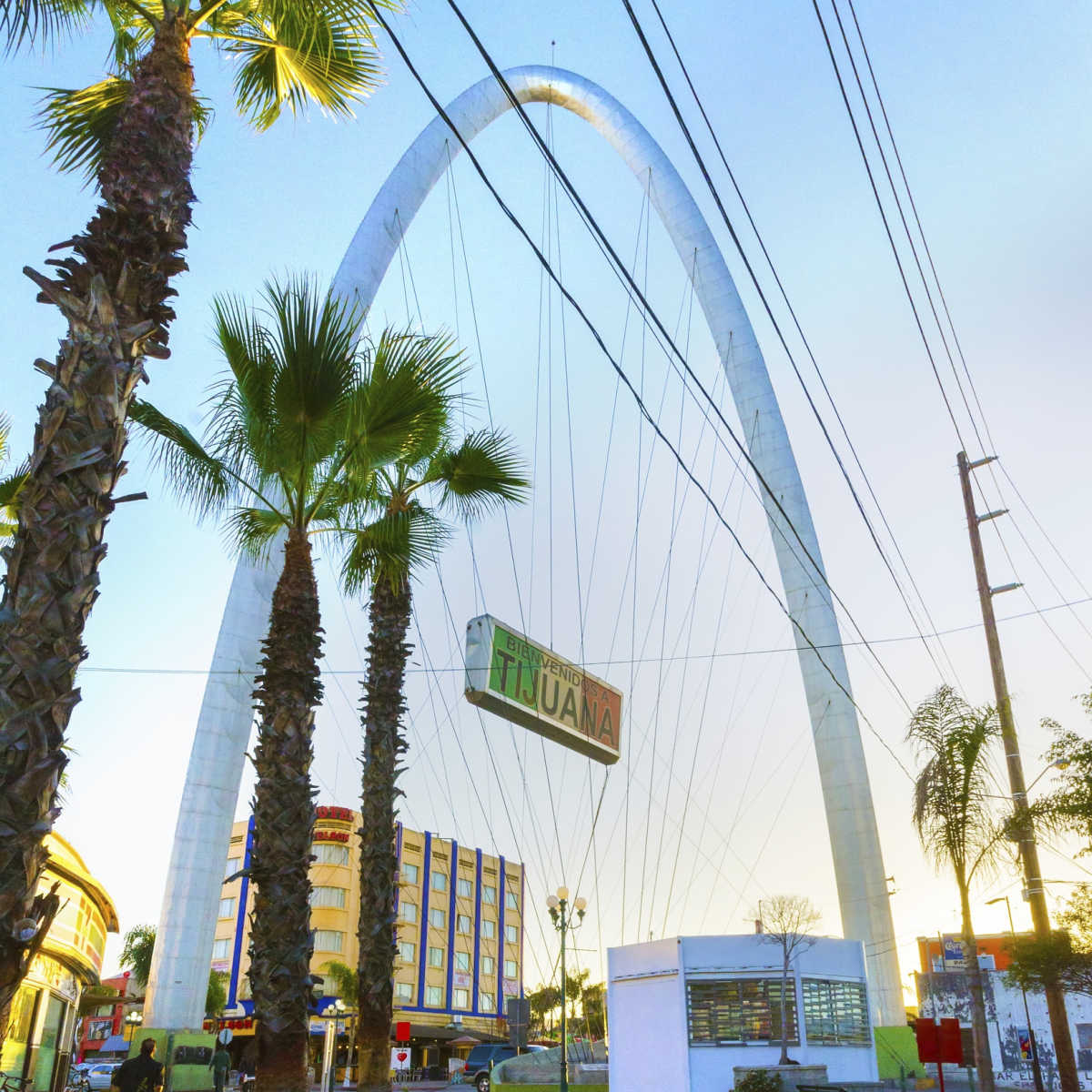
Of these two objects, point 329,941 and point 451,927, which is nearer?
point 329,941

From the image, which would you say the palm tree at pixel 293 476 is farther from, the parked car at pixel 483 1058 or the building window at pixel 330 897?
the building window at pixel 330 897

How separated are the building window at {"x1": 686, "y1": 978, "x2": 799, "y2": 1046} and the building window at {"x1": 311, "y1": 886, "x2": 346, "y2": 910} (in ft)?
148

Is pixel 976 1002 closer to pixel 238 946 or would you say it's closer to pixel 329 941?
pixel 329 941

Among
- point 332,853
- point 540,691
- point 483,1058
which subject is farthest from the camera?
point 332,853

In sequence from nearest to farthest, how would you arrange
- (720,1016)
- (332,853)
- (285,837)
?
(285,837) → (720,1016) → (332,853)

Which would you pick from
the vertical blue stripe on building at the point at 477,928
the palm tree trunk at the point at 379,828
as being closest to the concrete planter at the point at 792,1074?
the palm tree trunk at the point at 379,828

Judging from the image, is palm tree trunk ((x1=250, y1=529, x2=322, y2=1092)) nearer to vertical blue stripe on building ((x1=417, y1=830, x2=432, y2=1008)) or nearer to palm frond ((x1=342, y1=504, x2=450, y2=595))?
palm frond ((x1=342, y1=504, x2=450, y2=595))

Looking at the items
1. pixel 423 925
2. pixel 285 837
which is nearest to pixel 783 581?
pixel 285 837

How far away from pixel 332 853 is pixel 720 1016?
45996 millimetres

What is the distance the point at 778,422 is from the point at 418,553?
21832 millimetres

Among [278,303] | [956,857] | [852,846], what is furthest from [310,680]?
[852,846]

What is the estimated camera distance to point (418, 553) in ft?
50.6

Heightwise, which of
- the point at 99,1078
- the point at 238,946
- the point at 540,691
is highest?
the point at 540,691

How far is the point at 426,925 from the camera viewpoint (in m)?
65.4
